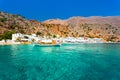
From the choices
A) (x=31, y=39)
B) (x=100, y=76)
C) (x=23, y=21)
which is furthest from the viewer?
(x=23, y=21)

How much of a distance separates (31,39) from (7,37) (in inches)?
734

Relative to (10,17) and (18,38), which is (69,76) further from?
(10,17)

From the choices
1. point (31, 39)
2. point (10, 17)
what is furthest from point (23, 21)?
point (31, 39)

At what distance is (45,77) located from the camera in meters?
27.1

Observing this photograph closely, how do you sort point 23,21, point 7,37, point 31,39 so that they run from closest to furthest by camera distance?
point 7,37 < point 31,39 < point 23,21

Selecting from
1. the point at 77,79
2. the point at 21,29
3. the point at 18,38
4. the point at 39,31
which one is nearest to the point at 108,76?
the point at 77,79

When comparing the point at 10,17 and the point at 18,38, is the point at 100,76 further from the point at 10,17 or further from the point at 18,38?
the point at 10,17

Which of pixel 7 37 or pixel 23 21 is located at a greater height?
pixel 23 21

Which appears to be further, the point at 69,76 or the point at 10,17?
the point at 10,17

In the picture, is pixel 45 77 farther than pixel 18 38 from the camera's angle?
No

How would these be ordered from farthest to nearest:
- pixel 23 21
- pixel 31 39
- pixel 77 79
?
pixel 23 21, pixel 31 39, pixel 77 79

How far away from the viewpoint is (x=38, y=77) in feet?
88.6

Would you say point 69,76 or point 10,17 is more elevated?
point 10,17

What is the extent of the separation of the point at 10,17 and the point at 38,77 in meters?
172
